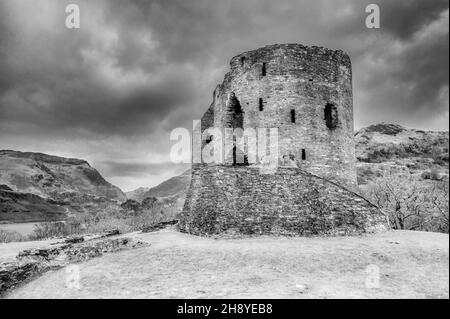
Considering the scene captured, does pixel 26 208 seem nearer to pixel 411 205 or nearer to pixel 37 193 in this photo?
pixel 37 193

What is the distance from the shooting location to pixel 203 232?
39.9ft

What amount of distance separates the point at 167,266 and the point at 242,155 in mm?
9954

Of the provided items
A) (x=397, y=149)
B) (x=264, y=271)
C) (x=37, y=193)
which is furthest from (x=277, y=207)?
(x=37, y=193)

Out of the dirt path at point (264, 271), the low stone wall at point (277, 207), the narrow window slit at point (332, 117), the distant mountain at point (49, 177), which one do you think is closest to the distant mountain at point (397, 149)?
the narrow window slit at point (332, 117)

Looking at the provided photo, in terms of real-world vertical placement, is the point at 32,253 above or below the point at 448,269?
below

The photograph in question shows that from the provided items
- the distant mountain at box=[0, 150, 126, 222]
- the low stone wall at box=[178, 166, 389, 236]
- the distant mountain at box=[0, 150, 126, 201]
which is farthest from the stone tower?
the distant mountain at box=[0, 150, 126, 201]

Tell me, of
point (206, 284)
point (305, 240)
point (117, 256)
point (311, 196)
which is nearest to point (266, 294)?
point (206, 284)

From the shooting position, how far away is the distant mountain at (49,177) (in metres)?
83.1

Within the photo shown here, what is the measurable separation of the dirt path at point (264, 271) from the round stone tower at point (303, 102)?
6.79 meters

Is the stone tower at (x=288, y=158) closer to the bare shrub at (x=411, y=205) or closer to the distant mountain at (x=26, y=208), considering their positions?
the bare shrub at (x=411, y=205)

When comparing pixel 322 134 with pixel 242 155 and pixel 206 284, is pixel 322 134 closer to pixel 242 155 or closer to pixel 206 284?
pixel 242 155

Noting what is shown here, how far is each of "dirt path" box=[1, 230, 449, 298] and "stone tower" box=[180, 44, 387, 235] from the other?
3.21 feet

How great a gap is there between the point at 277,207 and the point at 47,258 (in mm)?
7521

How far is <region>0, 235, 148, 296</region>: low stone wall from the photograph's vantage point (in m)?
8.89
